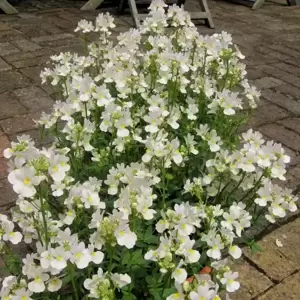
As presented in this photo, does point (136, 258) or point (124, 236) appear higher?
point (124, 236)

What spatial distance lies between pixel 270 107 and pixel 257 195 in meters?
1.56

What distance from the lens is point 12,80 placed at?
3.41 meters

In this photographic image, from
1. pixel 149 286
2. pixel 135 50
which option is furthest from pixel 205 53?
pixel 149 286

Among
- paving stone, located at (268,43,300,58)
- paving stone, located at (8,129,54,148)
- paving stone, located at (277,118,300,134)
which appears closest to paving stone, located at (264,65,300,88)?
paving stone, located at (268,43,300,58)

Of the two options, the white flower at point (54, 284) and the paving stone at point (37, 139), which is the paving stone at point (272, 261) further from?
the paving stone at point (37, 139)

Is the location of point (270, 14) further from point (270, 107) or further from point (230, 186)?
point (230, 186)

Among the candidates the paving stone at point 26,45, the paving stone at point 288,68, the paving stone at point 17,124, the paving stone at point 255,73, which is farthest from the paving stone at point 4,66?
the paving stone at point 288,68

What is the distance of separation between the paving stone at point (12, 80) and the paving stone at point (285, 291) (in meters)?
2.32

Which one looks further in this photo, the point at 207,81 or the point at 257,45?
the point at 257,45

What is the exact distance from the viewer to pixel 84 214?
1571mm

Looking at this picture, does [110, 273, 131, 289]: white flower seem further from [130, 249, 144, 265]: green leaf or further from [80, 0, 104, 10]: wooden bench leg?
[80, 0, 104, 10]: wooden bench leg

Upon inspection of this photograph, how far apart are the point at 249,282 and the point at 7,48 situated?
3167mm

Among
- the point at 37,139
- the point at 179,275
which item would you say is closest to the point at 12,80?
the point at 37,139

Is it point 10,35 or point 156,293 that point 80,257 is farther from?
point 10,35
